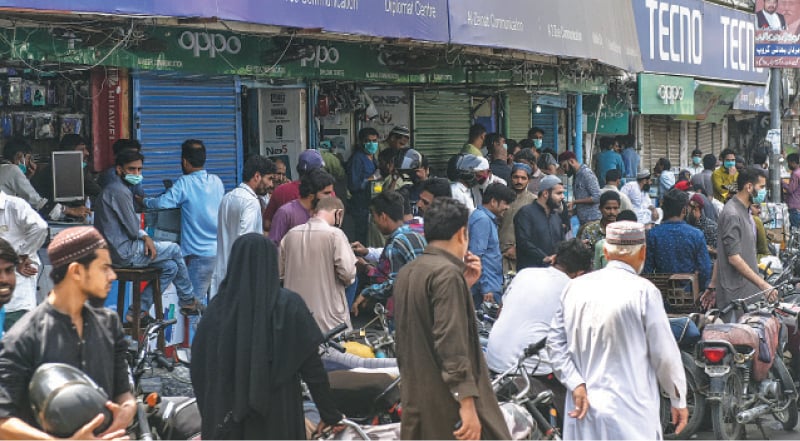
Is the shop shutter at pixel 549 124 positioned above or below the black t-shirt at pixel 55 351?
above

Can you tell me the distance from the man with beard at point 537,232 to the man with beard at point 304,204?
2.31m

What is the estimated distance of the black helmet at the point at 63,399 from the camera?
445 cm

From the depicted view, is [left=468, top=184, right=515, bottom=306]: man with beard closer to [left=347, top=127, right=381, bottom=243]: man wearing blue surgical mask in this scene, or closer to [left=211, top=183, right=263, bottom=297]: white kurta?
Result: [left=211, top=183, right=263, bottom=297]: white kurta

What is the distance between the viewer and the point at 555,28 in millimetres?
13695

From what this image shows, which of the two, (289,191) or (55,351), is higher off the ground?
(289,191)

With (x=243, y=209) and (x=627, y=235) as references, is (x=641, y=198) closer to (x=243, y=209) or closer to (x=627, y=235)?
(x=243, y=209)

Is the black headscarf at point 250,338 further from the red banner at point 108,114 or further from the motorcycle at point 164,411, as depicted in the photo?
the red banner at point 108,114

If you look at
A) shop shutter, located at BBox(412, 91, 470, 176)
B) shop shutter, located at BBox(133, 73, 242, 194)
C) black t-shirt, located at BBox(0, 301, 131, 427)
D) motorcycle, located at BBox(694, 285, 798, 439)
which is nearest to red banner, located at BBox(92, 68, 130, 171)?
shop shutter, located at BBox(133, 73, 242, 194)

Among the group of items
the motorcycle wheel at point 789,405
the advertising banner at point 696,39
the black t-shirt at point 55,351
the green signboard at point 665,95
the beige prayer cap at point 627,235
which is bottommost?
the motorcycle wheel at point 789,405

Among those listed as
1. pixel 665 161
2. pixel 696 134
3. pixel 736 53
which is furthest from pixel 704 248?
pixel 696 134

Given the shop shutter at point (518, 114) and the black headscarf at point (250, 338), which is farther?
the shop shutter at point (518, 114)

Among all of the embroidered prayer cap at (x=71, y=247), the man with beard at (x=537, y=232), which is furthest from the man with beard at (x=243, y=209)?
the embroidered prayer cap at (x=71, y=247)

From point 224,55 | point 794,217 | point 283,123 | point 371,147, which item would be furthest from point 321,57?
point 794,217

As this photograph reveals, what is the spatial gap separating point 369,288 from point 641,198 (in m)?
9.99
